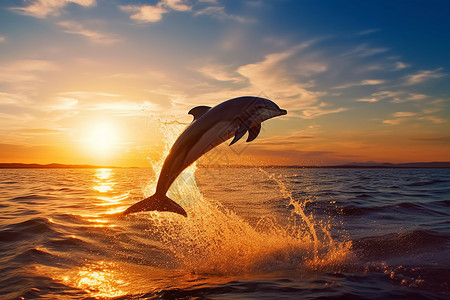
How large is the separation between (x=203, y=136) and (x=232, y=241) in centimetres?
320

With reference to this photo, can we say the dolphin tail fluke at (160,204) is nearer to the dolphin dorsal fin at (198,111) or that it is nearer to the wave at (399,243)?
the dolphin dorsal fin at (198,111)

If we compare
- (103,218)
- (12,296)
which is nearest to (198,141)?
(12,296)

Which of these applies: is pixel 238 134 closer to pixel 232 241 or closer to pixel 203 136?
pixel 203 136

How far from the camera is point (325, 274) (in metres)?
5.40

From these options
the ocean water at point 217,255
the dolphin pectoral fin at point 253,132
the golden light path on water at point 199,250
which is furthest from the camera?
the dolphin pectoral fin at point 253,132

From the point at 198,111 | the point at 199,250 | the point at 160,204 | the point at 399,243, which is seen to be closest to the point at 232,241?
the point at 199,250

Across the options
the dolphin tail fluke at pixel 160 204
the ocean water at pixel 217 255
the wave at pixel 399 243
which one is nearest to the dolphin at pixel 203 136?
the dolphin tail fluke at pixel 160 204

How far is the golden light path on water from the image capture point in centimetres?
521

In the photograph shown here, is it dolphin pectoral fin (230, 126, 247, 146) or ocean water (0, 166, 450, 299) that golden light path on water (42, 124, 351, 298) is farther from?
dolphin pectoral fin (230, 126, 247, 146)

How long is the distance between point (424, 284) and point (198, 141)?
4.24 m

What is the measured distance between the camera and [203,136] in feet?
17.5

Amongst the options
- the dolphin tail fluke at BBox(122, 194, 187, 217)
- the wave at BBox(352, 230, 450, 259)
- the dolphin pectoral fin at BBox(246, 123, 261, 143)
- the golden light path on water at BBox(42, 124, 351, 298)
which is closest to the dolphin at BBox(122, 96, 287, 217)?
the dolphin tail fluke at BBox(122, 194, 187, 217)

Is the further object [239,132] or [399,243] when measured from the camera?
[399,243]

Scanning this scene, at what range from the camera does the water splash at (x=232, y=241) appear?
6.03m
